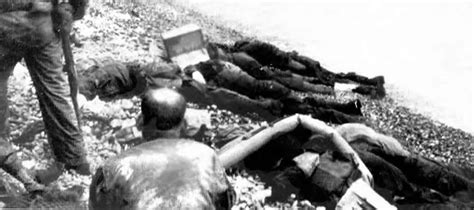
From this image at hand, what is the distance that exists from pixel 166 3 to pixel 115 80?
4.11m

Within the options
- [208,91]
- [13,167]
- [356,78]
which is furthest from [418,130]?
[13,167]

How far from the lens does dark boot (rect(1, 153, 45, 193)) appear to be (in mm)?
3594

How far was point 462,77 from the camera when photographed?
7.61m

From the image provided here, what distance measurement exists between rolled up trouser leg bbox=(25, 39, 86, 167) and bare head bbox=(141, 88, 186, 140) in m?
1.27

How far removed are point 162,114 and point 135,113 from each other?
2196 mm

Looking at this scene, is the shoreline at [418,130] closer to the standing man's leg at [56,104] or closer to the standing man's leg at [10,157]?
the standing man's leg at [56,104]

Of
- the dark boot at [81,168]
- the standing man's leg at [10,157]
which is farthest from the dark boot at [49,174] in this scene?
the standing man's leg at [10,157]

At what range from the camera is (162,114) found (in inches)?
104

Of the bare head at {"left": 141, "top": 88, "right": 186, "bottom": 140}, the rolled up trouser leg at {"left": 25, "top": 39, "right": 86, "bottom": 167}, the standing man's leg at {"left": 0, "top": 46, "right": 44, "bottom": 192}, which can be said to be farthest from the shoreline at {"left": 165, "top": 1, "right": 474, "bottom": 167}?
the standing man's leg at {"left": 0, "top": 46, "right": 44, "bottom": 192}

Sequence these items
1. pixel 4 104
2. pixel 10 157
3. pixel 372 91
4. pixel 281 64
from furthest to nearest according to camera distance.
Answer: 1. pixel 372 91
2. pixel 281 64
3. pixel 4 104
4. pixel 10 157

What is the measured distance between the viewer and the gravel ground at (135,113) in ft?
13.4

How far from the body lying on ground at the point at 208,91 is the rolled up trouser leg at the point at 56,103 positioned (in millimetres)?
1013

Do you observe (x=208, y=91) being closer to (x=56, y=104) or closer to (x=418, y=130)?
(x=56, y=104)

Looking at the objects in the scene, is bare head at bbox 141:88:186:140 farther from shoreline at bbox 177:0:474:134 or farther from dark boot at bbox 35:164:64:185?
shoreline at bbox 177:0:474:134
